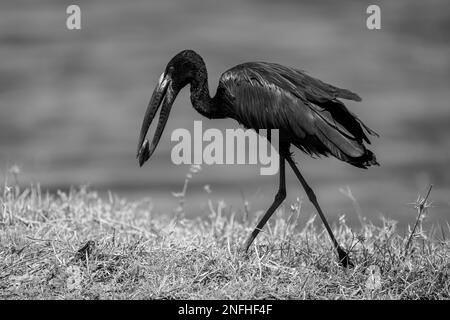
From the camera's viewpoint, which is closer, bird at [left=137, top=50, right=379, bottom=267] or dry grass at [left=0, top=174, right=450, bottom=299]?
dry grass at [left=0, top=174, right=450, bottom=299]

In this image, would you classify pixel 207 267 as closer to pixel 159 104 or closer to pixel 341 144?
pixel 341 144

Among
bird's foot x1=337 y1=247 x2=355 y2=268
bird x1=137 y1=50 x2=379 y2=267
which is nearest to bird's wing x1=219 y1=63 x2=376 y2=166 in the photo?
bird x1=137 y1=50 x2=379 y2=267

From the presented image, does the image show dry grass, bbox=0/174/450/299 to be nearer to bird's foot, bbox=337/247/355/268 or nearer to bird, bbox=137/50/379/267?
bird's foot, bbox=337/247/355/268

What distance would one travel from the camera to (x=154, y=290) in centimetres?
579

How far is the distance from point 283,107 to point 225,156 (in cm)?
193

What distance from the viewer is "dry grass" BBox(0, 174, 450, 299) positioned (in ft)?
19.2

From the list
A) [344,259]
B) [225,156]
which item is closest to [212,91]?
[225,156]

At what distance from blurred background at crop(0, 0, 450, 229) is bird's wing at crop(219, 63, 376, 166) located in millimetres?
3384

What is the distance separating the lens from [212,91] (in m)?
14.3

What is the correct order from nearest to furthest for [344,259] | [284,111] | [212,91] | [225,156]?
[344,259] < [284,111] < [225,156] < [212,91]
